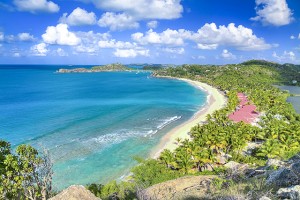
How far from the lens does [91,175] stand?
5009 cm

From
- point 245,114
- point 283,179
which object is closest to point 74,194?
point 283,179

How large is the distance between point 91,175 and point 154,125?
3675 centimetres

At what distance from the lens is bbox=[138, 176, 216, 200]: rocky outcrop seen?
1774cm

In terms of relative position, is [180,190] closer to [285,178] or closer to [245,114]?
[285,178]

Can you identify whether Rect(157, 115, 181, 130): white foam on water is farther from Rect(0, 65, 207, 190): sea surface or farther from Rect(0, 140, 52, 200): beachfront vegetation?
Rect(0, 140, 52, 200): beachfront vegetation

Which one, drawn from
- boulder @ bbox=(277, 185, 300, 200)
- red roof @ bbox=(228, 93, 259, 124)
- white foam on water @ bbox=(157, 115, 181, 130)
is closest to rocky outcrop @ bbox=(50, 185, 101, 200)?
boulder @ bbox=(277, 185, 300, 200)

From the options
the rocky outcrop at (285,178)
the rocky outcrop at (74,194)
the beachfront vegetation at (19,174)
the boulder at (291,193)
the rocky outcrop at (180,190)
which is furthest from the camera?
the beachfront vegetation at (19,174)

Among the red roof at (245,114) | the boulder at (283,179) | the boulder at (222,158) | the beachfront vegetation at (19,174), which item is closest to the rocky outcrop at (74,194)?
the beachfront vegetation at (19,174)

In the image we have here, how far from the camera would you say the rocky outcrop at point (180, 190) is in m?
17.7

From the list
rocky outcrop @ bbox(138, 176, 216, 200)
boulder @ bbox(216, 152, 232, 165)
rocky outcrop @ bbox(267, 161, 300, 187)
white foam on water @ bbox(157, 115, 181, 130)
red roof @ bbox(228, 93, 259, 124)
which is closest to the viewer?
rocky outcrop @ bbox(267, 161, 300, 187)

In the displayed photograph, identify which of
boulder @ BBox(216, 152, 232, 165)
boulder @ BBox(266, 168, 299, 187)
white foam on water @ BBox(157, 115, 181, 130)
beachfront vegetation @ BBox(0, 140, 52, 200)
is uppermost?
boulder @ BBox(266, 168, 299, 187)

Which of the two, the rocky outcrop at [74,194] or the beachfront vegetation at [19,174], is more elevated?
the rocky outcrop at [74,194]

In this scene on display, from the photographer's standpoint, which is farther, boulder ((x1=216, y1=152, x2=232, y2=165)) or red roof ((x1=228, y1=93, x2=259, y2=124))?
red roof ((x1=228, y1=93, x2=259, y2=124))

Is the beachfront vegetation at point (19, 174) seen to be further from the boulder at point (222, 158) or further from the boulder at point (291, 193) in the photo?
the boulder at point (222, 158)
